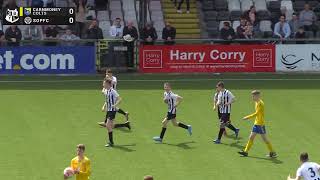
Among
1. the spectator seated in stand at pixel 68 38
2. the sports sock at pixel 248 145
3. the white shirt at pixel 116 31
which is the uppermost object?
the white shirt at pixel 116 31

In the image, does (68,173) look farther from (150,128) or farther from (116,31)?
(116,31)

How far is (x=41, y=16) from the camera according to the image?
137ft

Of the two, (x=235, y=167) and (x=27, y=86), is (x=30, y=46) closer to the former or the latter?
(x=27, y=86)

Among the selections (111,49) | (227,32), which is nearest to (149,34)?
(111,49)

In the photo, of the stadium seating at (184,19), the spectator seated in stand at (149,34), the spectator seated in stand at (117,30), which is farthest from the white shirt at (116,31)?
the stadium seating at (184,19)

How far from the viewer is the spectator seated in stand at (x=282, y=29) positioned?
4291 cm

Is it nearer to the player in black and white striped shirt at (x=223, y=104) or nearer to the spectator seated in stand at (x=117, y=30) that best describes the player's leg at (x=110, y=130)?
the player in black and white striped shirt at (x=223, y=104)

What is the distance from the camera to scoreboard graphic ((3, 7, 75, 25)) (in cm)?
4188

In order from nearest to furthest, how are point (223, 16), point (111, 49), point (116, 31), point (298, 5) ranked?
point (111, 49) → point (116, 31) → point (223, 16) → point (298, 5)

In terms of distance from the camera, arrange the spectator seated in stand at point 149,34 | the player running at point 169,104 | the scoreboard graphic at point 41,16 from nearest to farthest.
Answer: the player running at point 169,104, the spectator seated in stand at point 149,34, the scoreboard graphic at point 41,16

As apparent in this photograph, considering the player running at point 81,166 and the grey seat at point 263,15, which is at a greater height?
the grey seat at point 263,15

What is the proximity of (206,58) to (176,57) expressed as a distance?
146 centimetres

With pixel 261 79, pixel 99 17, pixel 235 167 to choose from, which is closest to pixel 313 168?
pixel 235 167

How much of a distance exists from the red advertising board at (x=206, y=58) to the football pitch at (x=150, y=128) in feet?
2.06
